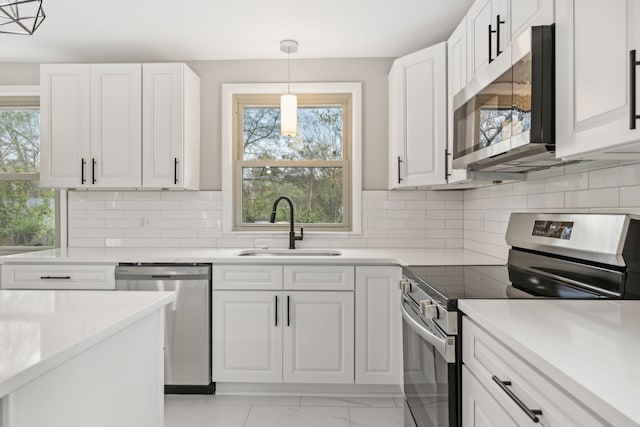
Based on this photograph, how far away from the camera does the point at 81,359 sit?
1.08 meters

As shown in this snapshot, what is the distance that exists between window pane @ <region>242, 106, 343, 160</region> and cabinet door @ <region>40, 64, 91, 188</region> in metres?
1.15

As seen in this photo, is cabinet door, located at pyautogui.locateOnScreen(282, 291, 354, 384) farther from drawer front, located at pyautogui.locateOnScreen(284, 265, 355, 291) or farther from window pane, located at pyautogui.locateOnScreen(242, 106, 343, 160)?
window pane, located at pyautogui.locateOnScreen(242, 106, 343, 160)

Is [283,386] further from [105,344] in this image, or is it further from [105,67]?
[105,67]

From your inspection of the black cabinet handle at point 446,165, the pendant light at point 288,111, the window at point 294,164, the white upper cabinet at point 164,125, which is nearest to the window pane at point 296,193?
the window at point 294,164

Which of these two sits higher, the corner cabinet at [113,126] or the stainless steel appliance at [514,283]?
the corner cabinet at [113,126]

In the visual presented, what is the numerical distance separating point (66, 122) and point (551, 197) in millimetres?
3125

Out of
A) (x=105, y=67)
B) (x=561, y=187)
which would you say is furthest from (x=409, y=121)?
(x=105, y=67)

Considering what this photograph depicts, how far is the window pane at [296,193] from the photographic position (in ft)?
11.4

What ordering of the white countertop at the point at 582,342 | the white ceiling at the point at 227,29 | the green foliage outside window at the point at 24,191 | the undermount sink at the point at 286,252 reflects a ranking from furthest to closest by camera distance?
the green foliage outside window at the point at 24,191, the undermount sink at the point at 286,252, the white ceiling at the point at 227,29, the white countertop at the point at 582,342

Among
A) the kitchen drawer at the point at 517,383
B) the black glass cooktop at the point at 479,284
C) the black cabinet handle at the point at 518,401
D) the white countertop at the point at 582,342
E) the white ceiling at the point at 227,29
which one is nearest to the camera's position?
the white countertop at the point at 582,342

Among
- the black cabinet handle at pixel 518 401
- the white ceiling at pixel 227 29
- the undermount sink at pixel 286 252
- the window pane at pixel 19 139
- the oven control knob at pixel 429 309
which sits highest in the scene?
the white ceiling at pixel 227 29

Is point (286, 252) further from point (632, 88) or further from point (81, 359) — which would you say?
point (632, 88)

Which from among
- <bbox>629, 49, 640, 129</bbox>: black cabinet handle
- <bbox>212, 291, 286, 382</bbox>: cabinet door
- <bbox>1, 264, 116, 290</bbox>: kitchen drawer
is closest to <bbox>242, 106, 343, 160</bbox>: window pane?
<bbox>212, 291, 286, 382</bbox>: cabinet door

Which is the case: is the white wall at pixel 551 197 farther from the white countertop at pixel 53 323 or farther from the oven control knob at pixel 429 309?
the white countertop at pixel 53 323
